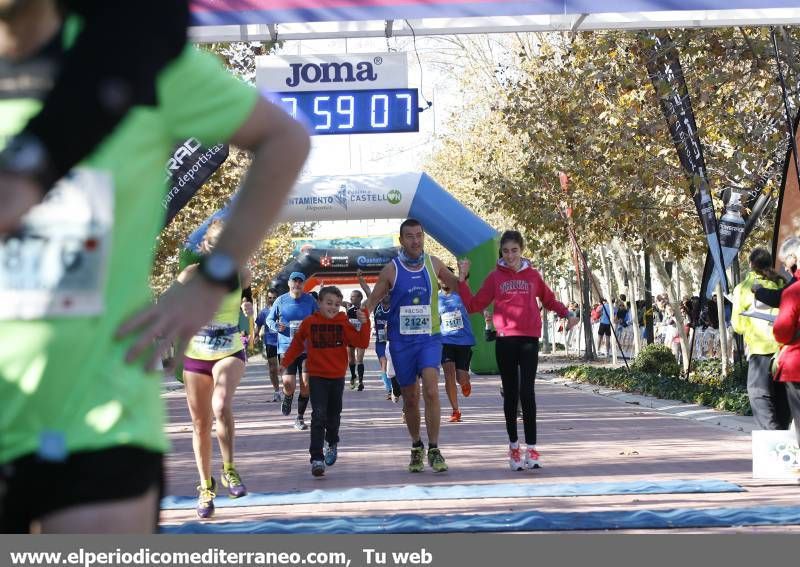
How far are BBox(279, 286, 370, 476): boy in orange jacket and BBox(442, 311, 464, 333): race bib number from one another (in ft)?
19.8

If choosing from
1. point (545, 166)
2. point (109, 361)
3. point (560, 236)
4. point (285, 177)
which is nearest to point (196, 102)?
point (285, 177)

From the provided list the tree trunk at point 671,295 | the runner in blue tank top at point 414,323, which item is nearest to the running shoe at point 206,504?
the runner in blue tank top at point 414,323

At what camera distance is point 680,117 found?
17781 millimetres

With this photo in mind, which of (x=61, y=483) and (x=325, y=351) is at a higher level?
(x=325, y=351)

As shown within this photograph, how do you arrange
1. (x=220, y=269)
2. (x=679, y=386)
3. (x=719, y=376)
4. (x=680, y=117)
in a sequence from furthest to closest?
1. (x=719, y=376)
2. (x=679, y=386)
3. (x=680, y=117)
4. (x=220, y=269)

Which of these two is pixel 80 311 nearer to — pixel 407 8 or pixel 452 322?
pixel 407 8

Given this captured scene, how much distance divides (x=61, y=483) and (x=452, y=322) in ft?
52.1

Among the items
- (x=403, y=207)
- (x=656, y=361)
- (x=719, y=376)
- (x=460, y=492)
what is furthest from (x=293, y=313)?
(x=403, y=207)

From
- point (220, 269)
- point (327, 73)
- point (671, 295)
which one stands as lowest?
point (220, 269)

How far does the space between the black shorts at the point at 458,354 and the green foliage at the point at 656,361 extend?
9.22 metres

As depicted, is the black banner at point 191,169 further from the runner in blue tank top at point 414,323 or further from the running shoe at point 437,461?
the running shoe at point 437,461

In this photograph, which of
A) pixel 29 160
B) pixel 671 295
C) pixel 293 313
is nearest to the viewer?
pixel 29 160

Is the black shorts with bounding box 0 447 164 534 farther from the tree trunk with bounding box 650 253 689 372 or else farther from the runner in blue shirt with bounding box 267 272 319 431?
the tree trunk with bounding box 650 253 689 372

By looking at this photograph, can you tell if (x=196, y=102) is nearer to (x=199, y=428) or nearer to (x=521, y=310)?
(x=199, y=428)
